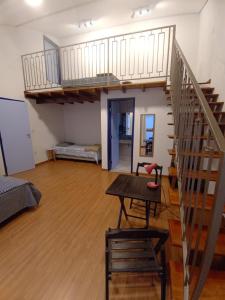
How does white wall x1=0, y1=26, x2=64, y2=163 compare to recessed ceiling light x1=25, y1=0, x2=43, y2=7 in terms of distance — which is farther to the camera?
white wall x1=0, y1=26, x2=64, y2=163

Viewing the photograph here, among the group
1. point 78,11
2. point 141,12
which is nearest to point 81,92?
point 78,11

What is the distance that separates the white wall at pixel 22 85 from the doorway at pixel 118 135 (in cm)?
243

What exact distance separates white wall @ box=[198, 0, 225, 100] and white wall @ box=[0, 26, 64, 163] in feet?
15.1

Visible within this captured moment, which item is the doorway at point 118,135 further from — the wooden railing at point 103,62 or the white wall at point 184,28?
the white wall at point 184,28

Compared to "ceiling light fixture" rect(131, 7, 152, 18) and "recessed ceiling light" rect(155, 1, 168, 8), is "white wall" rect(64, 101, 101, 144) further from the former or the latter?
"recessed ceiling light" rect(155, 1, 168, 8)

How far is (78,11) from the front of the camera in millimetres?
3828

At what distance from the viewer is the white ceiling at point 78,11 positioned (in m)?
3.51

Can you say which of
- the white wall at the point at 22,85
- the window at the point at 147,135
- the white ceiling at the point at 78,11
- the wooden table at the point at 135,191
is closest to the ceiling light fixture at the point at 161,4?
the white ceiling at the point at 78,11

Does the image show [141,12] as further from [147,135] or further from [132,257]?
[132,257]

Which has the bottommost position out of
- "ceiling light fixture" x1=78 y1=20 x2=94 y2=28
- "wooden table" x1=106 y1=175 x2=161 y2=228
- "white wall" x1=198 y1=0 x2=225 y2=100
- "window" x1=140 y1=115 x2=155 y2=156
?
"wooden table" x1=106 y1=175 x2=161 y2=228

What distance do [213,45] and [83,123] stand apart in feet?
14.4

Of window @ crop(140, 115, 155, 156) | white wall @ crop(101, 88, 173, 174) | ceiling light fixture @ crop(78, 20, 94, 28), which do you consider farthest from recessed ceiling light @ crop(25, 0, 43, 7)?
window @ crop(140, 115, 155, 156)

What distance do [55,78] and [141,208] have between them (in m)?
5.16

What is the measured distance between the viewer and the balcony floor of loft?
3648 mm
